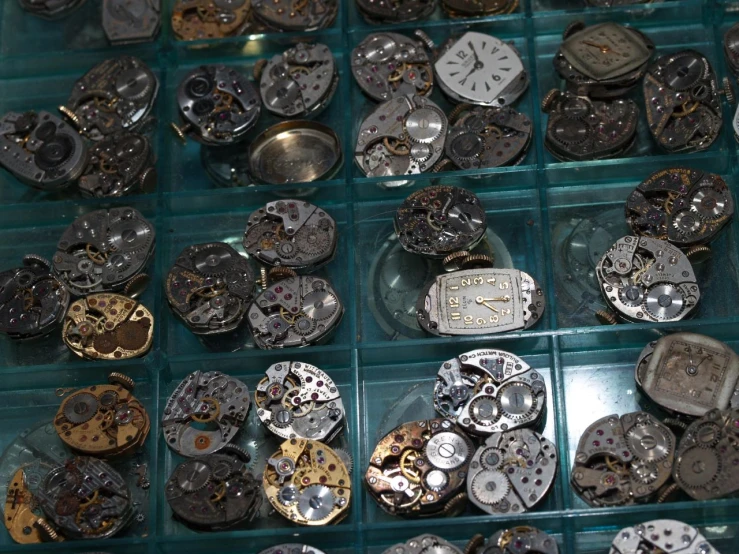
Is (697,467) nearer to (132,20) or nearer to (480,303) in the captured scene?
(480,303)

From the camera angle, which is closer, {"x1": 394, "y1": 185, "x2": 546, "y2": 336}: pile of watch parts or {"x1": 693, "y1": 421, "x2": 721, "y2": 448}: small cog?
{"x1": 693, "y1": 421, "x2": 721, "y2": 448}: small cog

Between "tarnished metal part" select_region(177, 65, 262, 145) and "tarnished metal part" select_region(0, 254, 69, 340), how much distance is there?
1315mm

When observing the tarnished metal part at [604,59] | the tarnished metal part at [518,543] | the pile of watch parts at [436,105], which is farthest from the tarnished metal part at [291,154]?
the tarnished metal part at [518,543]

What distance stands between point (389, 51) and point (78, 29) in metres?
2.40

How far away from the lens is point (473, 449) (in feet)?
22.4

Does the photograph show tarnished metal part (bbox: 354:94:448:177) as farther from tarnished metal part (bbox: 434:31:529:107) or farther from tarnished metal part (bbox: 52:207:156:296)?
tarnished metal part (bbox: 52:207:156:296)

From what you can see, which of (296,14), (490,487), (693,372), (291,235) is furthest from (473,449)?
(296,14)

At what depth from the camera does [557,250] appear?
7.66m

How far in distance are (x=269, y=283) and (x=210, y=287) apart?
1.19 feet

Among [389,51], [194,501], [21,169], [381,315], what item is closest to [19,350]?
[21,169]

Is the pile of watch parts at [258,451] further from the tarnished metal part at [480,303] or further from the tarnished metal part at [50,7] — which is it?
the tarnished metal part at [50,7]

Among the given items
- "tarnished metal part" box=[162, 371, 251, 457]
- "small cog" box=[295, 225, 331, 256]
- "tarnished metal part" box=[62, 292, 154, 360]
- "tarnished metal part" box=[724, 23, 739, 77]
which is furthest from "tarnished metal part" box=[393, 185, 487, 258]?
"tarnished metal part" box=[724, 23, 739, 77]

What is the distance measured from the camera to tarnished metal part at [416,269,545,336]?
283 inches

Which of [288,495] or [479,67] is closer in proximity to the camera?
[288,495]
